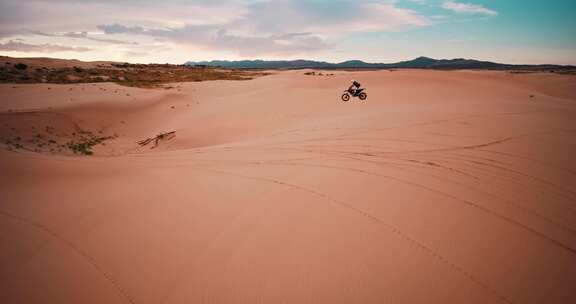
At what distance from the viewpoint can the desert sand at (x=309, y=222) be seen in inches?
95.9

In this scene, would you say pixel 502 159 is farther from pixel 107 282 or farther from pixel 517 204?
pixel 107 282

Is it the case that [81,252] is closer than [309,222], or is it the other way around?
[81,252]

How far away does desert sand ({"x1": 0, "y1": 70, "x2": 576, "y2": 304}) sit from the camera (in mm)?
2436

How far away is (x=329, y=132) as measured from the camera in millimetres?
7504

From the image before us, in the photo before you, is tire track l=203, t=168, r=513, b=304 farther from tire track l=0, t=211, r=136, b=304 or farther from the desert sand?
tire track l=0, t=211, r=136, b=304

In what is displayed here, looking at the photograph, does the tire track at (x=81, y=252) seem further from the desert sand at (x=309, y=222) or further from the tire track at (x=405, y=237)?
the tire track at (x=405, y=237)

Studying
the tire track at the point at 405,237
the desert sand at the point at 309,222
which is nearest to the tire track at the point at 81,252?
the desert sand at the point at 309,222

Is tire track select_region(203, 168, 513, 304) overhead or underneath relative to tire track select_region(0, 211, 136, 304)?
overhead

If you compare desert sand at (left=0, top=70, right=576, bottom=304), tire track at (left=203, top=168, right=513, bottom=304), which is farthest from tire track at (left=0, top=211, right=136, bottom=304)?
tire track at (left=203, top=168, right=513, bottom=304)

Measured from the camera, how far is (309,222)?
3.14m

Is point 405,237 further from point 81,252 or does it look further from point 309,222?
point 81,252

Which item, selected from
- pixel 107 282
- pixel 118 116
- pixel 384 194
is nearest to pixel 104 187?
pixel 107 282

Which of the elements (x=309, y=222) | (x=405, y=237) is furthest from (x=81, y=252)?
(x=405, y=237)

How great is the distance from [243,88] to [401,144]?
70.5 ft
